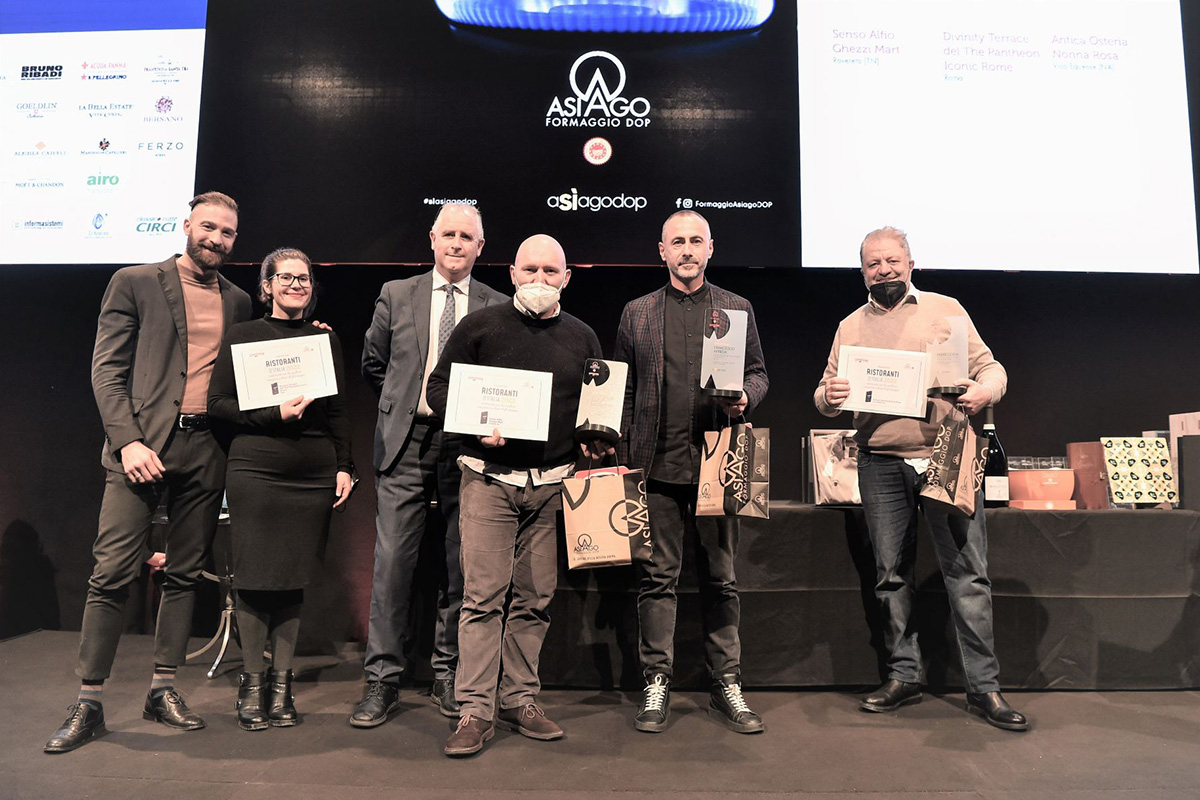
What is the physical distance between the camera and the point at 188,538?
2693mm

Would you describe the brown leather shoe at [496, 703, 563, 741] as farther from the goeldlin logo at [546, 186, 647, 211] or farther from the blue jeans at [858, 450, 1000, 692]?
the goeldlin logo at [546, 186, 647, 211]

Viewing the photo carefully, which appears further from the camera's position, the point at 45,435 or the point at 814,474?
the point at 45,435

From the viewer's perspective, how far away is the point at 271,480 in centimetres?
266

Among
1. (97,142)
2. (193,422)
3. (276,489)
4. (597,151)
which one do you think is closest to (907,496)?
(597,151)

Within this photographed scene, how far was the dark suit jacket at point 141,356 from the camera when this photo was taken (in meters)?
2.67

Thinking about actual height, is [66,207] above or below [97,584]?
above

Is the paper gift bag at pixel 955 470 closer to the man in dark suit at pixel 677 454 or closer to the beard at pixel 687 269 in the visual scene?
the man in dark suit at pixel 677 454

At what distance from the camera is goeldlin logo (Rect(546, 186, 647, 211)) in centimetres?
378

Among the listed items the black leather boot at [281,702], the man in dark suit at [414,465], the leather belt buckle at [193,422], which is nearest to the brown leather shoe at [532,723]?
the man in dark suit at [414,465]

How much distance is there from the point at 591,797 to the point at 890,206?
2.99 meters

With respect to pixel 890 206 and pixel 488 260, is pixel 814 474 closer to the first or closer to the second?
pixel 890 206

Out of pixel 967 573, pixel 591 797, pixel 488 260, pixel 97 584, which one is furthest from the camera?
pixel 488 260

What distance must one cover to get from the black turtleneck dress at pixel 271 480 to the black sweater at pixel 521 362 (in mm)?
465

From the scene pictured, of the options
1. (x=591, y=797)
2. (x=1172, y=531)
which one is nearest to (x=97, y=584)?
(x=591, y=797)
